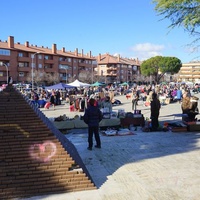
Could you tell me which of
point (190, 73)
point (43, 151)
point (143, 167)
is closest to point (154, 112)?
point (143, 167)

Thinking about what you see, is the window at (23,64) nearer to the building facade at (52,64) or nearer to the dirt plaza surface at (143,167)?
the building facade at (52,64)

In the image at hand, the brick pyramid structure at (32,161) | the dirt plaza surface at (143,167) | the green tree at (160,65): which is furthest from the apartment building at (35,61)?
the brick pyramid structure at (32,161)

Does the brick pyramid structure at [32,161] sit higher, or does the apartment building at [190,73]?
the apartment building at [190,73]

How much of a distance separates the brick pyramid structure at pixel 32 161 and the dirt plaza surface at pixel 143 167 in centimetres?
22

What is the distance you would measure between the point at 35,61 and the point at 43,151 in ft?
225

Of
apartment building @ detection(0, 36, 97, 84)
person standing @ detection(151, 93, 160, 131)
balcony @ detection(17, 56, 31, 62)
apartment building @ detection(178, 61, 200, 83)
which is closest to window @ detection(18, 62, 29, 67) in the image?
apartment building @ detection(0, 36, 97, 84)

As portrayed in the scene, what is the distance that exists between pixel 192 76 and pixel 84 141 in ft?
492

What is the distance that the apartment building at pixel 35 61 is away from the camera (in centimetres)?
6291

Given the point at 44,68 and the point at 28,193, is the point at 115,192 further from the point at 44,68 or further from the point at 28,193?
the point at 44,68

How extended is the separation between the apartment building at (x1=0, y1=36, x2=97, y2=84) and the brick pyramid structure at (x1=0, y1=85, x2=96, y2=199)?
4972 centimetres

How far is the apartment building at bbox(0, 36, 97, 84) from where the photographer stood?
62.9m

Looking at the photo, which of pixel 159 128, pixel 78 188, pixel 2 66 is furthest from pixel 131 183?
pixel 2 66

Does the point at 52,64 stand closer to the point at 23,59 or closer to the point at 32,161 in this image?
the point at 23,59

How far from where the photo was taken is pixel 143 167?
6.47 metres
